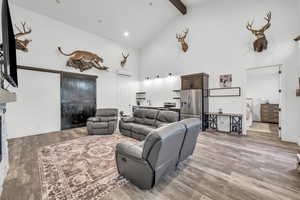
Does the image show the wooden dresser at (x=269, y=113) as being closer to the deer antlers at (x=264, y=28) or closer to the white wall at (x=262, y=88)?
the white wall at (x=262, y=88)

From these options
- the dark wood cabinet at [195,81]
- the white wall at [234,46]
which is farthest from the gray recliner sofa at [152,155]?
the white wall at [234,46]

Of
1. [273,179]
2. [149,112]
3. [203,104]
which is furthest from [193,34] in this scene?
[273,179]

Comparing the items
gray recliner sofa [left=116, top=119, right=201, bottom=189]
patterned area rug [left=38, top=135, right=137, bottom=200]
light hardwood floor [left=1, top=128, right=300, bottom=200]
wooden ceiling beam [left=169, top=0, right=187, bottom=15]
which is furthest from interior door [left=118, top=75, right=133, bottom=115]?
gray recliner sofa [left=116, top=119, right=201, bottom=189]

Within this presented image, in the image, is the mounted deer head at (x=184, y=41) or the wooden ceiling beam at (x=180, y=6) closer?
the wooden ceiling beam at (x=180, y=6)

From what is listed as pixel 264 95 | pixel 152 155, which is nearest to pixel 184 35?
pixel 264 95

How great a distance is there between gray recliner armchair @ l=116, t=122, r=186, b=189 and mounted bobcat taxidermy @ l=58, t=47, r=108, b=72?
493cm

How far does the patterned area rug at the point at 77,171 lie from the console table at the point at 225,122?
4017mm

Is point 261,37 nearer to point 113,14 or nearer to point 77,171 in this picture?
point 113,14

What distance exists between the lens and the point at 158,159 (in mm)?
1697

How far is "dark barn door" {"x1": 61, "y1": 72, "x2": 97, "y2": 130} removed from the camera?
5.23m

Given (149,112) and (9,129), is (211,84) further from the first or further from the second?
(9,129)

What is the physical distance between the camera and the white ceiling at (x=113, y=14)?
181 inches

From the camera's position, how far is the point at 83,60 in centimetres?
567

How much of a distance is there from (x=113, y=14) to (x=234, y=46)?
5015mm
